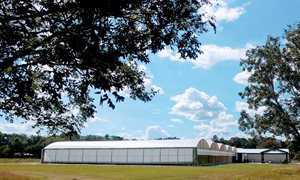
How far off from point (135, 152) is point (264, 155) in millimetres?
60144

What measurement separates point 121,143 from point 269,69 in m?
37.9

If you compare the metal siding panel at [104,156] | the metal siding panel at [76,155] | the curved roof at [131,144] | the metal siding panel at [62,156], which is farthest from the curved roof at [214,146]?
the metal siding panel at [62,156]

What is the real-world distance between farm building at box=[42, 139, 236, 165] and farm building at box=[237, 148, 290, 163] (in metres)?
37.4

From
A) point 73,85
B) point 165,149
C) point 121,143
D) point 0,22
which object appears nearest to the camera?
point 0,22

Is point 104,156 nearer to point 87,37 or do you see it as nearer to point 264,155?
point 264,155

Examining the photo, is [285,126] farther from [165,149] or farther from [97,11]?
[97,11]

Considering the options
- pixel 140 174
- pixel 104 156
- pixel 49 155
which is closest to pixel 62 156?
pixel 49 155

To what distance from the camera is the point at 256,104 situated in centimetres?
5038

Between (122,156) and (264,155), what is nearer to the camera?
(122,156)

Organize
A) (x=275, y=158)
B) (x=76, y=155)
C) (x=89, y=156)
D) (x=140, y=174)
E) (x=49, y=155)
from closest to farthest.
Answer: (x=140, y=174)
(x=89, y=156)
(x=76, y=155)
(x=49, y=155)
(x=275, y=158)

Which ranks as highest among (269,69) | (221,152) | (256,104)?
(269,69)

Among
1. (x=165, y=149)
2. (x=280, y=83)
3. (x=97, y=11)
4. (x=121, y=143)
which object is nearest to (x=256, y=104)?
(x=280, y=83)

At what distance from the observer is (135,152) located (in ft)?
238

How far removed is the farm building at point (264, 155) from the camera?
371 ft
